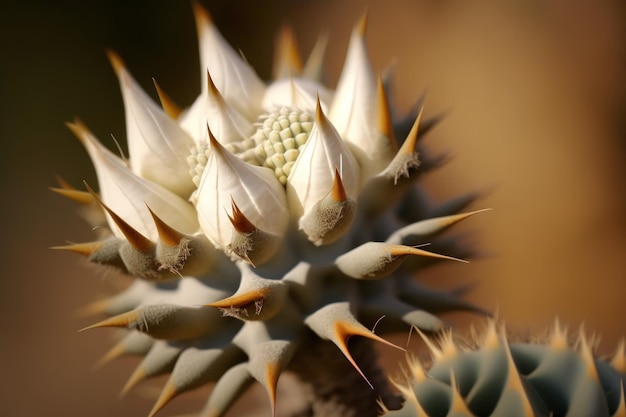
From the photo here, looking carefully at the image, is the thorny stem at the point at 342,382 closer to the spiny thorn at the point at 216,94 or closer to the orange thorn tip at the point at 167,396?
the orange thorn tip at the point at 167,396

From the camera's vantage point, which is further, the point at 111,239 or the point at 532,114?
the point at 532,114

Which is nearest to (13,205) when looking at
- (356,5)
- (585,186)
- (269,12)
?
(269,12)

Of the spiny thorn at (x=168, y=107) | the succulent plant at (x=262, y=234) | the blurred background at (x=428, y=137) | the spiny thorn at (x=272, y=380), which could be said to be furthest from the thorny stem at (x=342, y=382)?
Result: the blurred background at (x=428, y=137)

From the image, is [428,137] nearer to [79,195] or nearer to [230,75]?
[230,75]

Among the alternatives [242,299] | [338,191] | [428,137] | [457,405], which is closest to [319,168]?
[338,191]

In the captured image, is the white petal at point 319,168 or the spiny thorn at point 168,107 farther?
the spiny thorn at point 168,107

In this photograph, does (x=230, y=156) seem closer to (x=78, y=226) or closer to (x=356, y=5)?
(x=356, y=5)

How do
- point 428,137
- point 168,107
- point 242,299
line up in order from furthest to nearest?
point 428,137
point 168,107
point 242,299
